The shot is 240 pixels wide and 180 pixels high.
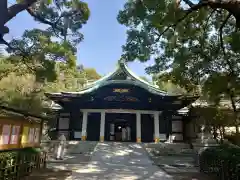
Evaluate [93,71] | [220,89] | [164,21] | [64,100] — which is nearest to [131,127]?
[64,100]

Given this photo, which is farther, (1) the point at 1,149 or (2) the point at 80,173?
(2) the point at 80,173

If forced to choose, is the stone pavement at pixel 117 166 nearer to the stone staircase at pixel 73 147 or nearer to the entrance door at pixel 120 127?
the stone staircase at pixel 73 147

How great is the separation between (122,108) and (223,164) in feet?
38.3

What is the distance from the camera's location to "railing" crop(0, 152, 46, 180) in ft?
18.1

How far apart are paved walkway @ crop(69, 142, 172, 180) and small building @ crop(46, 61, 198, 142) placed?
2.91 meters

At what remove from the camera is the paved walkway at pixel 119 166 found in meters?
7.86

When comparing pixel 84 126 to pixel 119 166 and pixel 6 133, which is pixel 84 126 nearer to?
pixel 119 166

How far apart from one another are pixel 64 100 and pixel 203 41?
11689 mm

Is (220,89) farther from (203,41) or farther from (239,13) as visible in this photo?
(239,13)

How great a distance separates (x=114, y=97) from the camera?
17766mm

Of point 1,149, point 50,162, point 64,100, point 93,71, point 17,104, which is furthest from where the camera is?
point 93,71

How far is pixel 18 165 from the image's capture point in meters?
6.26

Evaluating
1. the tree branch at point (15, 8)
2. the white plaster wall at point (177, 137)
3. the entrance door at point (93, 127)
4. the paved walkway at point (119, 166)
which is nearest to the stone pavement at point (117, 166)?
the paved walkway at point (119, 166)

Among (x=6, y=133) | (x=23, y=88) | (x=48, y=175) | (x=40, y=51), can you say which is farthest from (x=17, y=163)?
(x=23, y=88)
